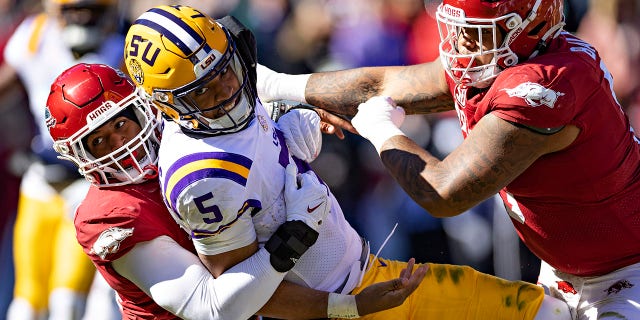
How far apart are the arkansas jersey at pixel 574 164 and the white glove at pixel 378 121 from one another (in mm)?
230

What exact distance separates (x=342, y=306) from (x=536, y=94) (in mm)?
845

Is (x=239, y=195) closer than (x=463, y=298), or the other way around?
(x=239, y=195)

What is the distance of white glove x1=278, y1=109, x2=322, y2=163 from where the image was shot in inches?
128

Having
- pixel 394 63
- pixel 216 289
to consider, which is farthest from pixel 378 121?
pixel 394 63

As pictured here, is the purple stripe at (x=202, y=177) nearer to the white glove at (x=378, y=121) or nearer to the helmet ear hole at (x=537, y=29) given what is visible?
the white glove at (x=378, y=121)

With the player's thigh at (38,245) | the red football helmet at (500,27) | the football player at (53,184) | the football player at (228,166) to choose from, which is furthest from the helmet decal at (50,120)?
the player's thigh at (38,245)

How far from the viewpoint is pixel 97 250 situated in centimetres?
301

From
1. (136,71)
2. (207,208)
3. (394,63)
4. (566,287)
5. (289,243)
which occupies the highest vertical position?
(136,71)

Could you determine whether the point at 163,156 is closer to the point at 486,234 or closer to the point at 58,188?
the point at 58,188

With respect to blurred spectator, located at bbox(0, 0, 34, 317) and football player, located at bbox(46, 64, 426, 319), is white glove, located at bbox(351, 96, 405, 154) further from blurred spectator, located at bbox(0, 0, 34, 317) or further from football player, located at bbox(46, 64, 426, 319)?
blurred spectator, located at bbox(0, 0, 34, 317)

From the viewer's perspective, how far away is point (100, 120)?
10.3 feet

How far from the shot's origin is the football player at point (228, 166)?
2879mm

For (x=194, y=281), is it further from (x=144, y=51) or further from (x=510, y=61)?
(x=510, y=61)

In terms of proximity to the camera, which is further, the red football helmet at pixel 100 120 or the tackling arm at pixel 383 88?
the tackling arm at pixel 383 88
